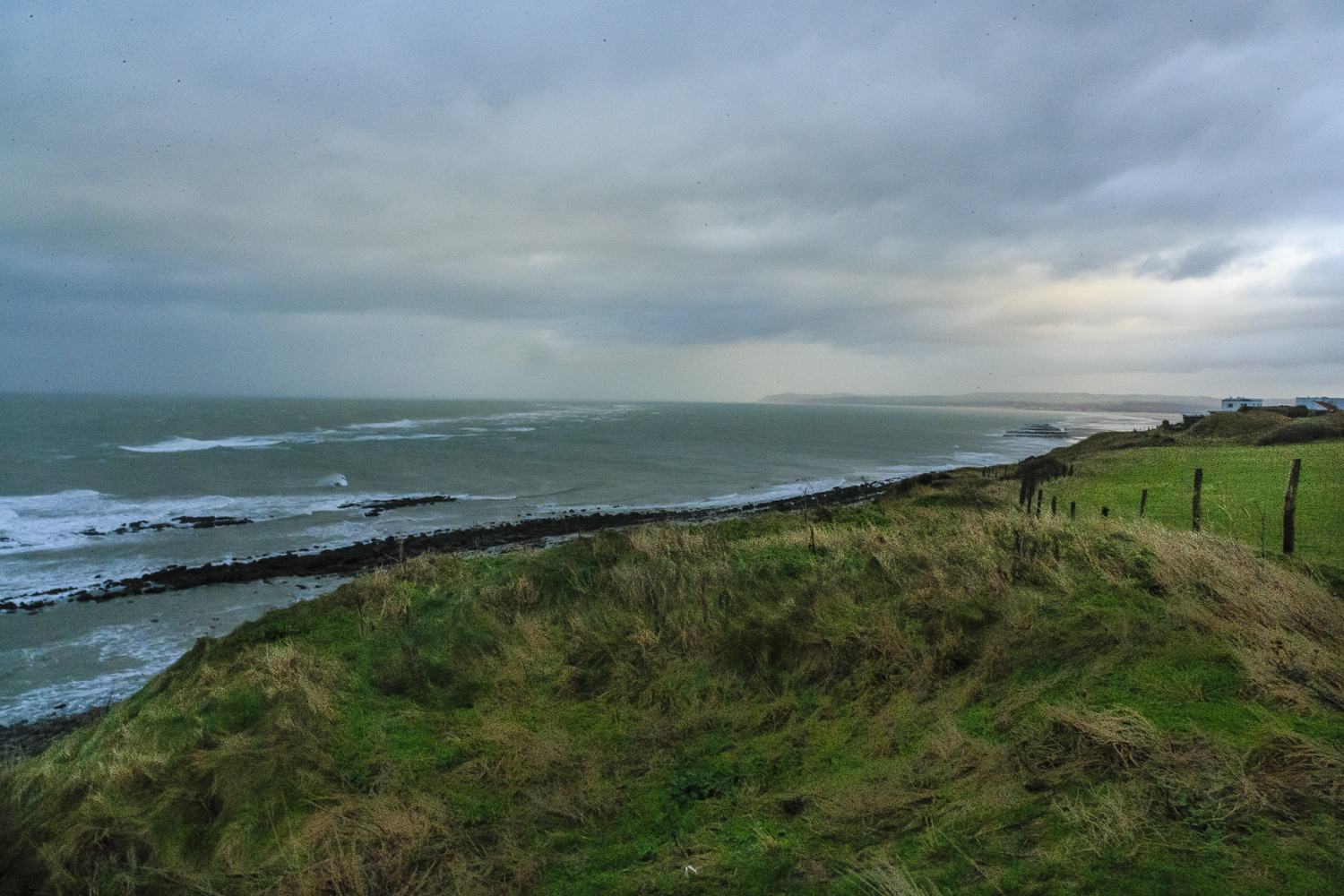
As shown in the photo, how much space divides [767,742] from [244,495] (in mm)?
43989

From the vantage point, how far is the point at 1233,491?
16141 mm

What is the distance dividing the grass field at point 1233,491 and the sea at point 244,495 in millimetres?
20727

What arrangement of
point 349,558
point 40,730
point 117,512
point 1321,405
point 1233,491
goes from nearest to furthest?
point 40,730 < point 1233,491 < point 349,558 < point 117,512 < point 1321,405

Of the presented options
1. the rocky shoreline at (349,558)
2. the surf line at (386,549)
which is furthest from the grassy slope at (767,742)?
the surf line at (386,549)

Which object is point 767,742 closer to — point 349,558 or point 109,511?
point 349,558

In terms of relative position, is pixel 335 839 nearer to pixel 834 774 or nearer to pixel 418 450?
pixel 834 774

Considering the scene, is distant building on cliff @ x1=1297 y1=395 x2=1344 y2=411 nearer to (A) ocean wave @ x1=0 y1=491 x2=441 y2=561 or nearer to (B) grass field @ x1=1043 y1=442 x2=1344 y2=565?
(B) grass field @ x1=1043 y1=442 x2=1344 y2=565

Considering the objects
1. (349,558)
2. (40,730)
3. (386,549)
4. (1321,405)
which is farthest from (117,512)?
Answer: (1321,405)

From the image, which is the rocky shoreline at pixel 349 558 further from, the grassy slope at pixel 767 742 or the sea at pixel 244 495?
the grassy slope at pixel 767 742

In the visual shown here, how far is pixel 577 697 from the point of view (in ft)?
28.1

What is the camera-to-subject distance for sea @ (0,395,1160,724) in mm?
18875

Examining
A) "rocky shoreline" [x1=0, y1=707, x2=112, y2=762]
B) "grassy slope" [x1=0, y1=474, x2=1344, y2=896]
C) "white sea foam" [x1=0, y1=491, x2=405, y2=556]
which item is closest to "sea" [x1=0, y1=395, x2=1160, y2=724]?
"white sea foam" [x1=0, y1=491, x2=405, y2=556]

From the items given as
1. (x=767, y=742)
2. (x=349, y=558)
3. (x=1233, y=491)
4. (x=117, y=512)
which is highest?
(x=1233, y=491)

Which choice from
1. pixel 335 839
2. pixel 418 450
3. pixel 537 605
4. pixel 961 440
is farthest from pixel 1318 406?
pixel 418 450
